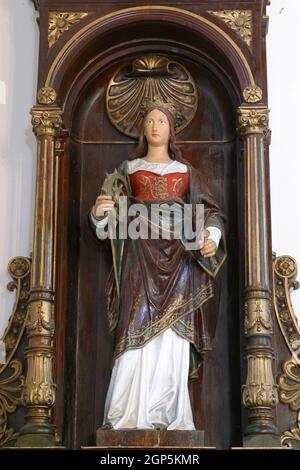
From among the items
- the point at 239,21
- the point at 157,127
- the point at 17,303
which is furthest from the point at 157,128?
the point at 17,303

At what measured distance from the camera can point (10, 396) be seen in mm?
6477

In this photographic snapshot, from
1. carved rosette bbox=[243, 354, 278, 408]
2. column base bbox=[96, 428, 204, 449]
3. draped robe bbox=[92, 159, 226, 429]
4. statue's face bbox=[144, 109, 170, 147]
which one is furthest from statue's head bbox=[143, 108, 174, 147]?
column base bbox=[96, 428, 204, 449]

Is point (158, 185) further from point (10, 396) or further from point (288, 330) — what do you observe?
point (10, 396)

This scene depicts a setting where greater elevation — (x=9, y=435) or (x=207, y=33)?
(x=207, y=33)

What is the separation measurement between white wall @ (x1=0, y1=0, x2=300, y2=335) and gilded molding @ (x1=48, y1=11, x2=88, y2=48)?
436mm

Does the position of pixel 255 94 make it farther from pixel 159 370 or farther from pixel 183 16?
pixel 159 370

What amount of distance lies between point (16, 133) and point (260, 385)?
85.9 inches

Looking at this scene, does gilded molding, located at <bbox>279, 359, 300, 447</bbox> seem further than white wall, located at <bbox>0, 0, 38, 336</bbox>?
No

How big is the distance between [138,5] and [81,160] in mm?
957

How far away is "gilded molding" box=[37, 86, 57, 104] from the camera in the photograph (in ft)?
21.5

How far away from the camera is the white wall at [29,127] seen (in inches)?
270

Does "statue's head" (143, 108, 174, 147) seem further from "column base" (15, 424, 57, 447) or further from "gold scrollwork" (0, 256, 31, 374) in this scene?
"column base" (15, 424, 57, 447)

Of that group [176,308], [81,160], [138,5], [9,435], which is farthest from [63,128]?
[9,435]

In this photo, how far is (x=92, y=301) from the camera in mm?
6703
